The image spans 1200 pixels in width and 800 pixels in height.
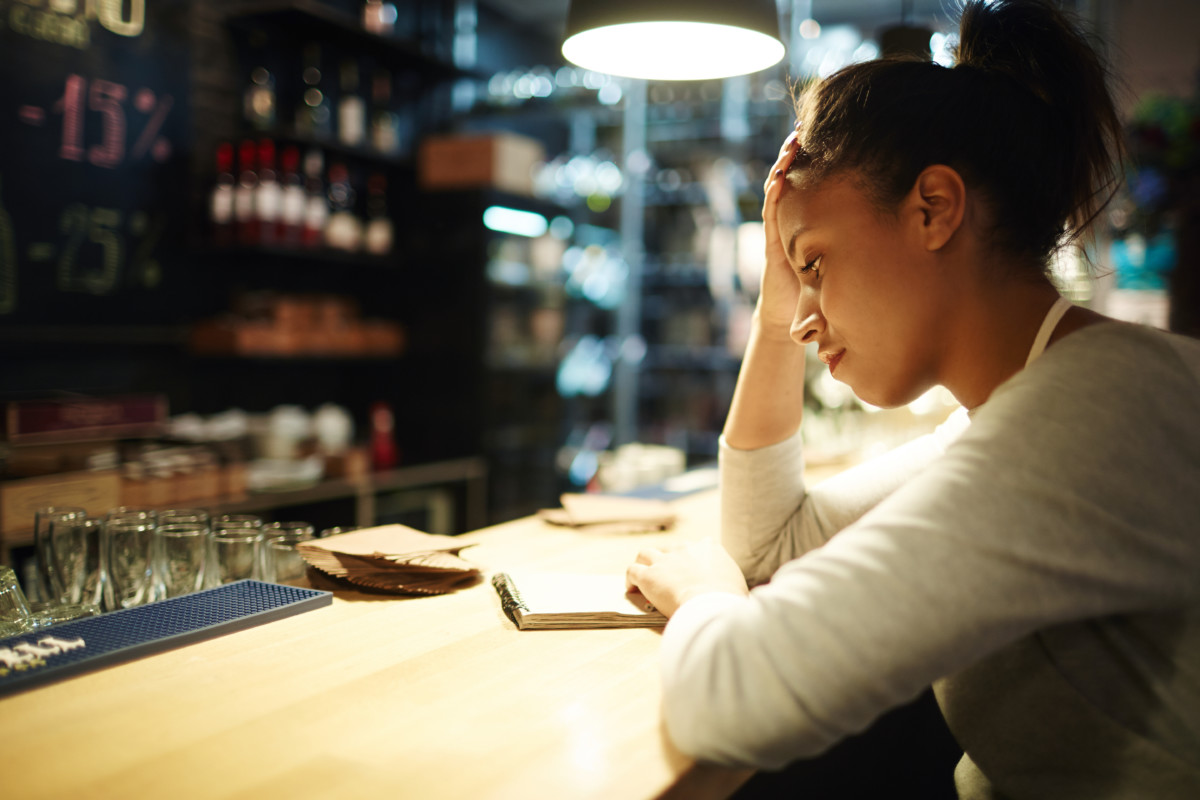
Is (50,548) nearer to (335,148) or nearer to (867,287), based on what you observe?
(867,287)

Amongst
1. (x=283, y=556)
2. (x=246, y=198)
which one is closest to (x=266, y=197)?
(x=246, y=198)

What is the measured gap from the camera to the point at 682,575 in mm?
1114

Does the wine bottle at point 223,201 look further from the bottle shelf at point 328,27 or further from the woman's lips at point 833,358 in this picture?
the woman's lips at point 833,358

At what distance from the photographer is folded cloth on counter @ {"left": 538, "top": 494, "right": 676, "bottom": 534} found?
5.76 ft

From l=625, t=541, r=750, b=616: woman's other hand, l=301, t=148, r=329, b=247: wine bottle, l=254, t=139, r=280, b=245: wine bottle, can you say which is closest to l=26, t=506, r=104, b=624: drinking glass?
l=625, t=541, r=750, b=616: woman's other hand

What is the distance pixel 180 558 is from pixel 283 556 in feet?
0.50

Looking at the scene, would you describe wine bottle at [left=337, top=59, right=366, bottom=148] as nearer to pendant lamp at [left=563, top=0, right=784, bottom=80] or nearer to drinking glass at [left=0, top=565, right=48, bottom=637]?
pendant lamp at [left=563, top=0, right=784, bottom=80]

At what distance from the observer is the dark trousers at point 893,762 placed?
1.67 m

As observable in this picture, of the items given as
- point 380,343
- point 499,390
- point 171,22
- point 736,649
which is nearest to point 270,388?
point 380,343

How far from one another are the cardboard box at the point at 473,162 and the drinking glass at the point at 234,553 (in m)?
3.45

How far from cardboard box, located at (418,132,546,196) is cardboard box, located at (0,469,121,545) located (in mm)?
2370

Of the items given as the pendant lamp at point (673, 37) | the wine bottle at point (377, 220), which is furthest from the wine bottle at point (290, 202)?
the pendant lamp at point (673, 37)

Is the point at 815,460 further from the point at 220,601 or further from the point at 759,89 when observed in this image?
the point at 759,89

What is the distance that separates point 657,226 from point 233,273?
9.63 ft
